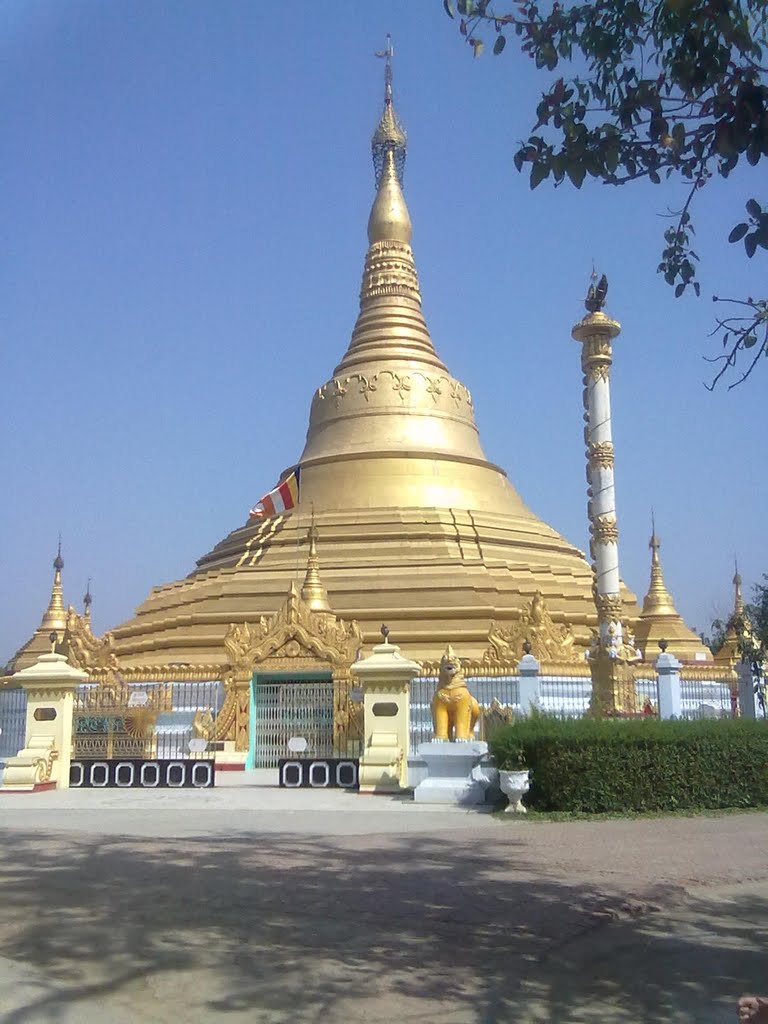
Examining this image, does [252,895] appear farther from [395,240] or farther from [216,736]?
[395,240]

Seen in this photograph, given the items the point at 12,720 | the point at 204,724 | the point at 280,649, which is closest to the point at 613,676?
the point at 280,649

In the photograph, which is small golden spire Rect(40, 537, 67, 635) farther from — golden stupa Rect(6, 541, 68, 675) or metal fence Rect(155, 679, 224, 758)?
metal fence Rect(155, 679, 224, 758)

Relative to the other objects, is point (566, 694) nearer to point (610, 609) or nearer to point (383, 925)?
point (610, 609)

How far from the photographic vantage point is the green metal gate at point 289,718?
19.5 m

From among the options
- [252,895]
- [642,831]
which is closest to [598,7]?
[252,895]

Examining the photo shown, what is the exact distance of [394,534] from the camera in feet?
93.6

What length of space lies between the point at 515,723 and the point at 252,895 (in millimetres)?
6854

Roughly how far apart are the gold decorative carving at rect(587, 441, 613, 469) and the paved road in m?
10.0

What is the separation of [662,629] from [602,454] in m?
14.3

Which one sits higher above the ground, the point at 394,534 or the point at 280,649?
the point at 394,534

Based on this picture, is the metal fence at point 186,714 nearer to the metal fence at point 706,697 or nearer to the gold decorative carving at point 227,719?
the gold decorative carving at point 227,719

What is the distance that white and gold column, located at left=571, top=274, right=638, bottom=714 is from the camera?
63.7ft

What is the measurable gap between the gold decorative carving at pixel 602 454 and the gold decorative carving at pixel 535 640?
3.76 metres

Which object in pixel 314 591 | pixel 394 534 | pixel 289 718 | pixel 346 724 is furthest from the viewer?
pixel 394 534
